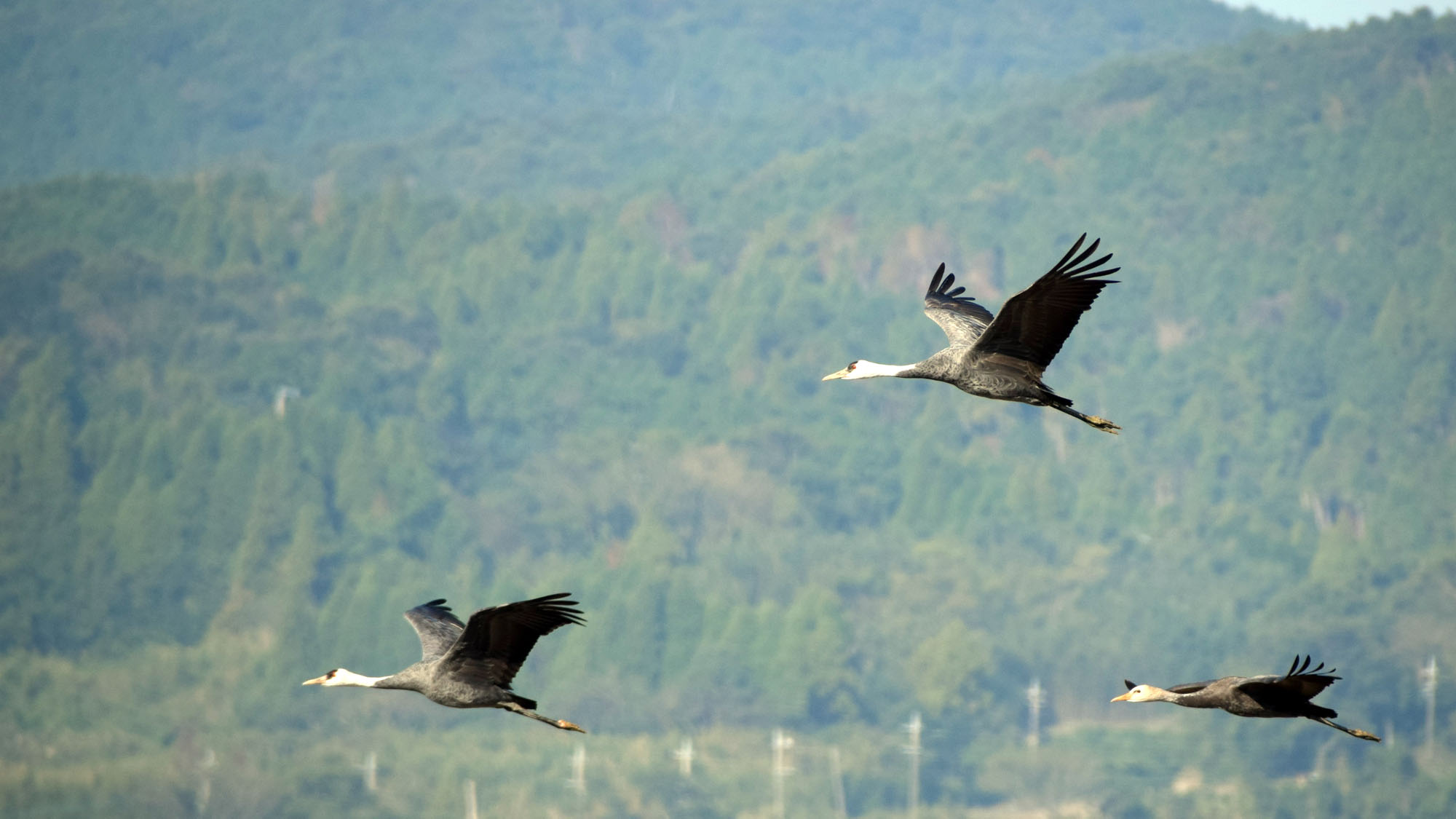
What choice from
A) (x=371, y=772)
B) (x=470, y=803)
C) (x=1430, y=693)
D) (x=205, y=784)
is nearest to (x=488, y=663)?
(x=470, y=803)

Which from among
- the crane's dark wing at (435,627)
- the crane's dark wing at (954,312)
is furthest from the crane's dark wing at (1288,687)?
the crane's dark wing at (435,627)

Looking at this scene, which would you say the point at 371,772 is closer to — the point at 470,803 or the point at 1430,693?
the point at 470,803

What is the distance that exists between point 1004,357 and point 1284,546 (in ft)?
563

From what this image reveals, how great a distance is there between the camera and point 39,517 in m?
177

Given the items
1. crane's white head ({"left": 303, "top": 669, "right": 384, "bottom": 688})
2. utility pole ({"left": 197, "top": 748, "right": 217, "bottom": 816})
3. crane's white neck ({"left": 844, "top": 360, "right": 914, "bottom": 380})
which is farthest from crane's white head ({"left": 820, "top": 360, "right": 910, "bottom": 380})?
utility pole ({"left": 197, "top": 748, "right": 217, "bottom": 816})

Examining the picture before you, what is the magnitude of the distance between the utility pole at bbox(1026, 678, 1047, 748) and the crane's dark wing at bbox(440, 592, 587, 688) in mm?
132967

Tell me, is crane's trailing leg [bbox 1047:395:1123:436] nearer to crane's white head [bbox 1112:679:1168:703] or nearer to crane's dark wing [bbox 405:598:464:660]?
crane's white head [bbox 1112:679:1168:703]

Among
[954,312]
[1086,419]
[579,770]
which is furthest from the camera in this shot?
[579,770]

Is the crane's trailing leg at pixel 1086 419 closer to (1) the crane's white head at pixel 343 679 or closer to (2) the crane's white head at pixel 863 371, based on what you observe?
(2) the crane's white head at pixel 863 371

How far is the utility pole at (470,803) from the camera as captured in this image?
136 metres

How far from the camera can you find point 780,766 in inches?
5979

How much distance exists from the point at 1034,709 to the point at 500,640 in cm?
14044

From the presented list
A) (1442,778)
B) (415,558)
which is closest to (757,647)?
(415,558)

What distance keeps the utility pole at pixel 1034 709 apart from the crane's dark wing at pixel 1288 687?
13403 cm
